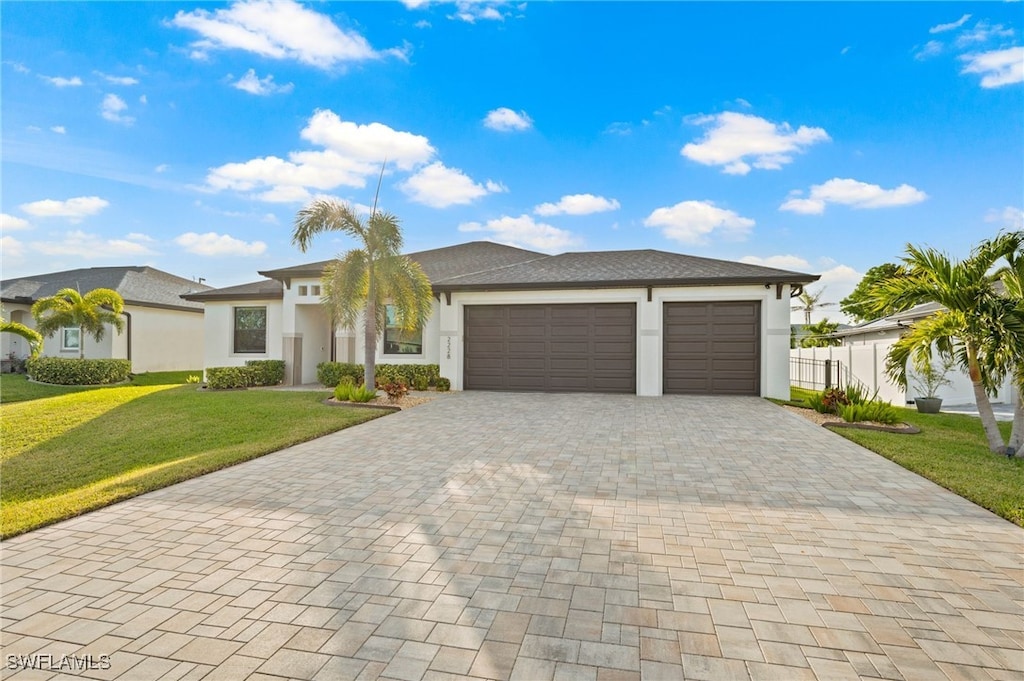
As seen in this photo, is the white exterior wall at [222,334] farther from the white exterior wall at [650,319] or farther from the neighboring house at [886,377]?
the neighboring house at [886,377]

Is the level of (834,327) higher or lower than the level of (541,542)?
higher

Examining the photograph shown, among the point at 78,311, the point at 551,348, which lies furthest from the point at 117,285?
the point at 551,348

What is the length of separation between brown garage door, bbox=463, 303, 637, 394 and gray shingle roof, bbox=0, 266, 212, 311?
51.2 feet

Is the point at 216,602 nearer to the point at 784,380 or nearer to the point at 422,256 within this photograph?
the point at 784,380

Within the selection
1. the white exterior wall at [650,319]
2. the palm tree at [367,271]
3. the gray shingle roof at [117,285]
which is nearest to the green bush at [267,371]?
the palm tree at [367,271]

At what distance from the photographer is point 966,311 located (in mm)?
6621

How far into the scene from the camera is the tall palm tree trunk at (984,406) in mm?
6895

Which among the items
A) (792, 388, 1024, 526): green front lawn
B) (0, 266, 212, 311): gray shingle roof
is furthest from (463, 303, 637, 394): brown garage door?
(0, 266, 212, 311): gray shingle roof

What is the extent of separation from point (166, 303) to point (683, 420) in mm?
22635

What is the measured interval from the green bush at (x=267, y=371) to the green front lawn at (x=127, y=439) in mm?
2057

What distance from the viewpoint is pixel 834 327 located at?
33.8 m

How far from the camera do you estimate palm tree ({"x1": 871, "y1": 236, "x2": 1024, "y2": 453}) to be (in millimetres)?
6402

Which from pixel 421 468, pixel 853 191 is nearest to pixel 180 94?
pixel 421 468

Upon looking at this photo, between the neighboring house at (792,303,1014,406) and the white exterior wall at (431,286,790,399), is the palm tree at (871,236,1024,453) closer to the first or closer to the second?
the white exterior wall at (431,286,790,399)
